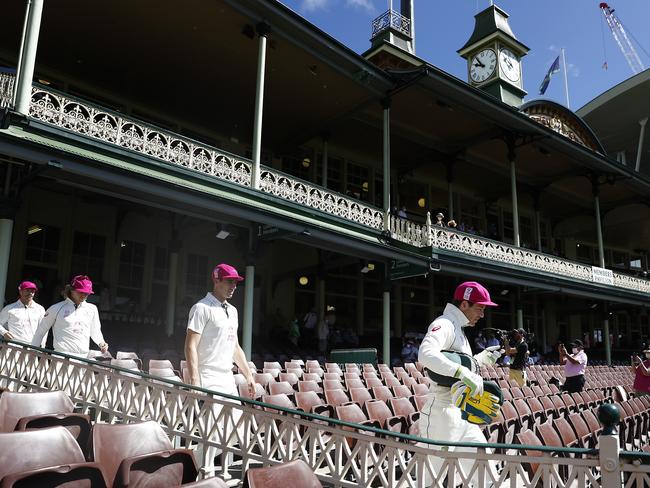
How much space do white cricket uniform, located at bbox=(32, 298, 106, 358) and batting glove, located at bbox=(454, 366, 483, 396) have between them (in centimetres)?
463

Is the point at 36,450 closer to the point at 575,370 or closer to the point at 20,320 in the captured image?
the point at 20,320

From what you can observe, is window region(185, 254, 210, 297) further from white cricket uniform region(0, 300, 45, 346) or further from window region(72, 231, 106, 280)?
white cricket uniform region(0, 300, 45, 346)

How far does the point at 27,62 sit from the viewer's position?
9344 mm

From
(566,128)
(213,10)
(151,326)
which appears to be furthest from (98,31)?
(566,128)

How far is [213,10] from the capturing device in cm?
1229

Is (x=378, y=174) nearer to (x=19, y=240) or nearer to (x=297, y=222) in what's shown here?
(x=297, y=222)

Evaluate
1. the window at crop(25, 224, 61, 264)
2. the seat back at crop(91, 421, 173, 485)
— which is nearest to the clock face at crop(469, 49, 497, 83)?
the window at crop(25, 224, 61, 264)

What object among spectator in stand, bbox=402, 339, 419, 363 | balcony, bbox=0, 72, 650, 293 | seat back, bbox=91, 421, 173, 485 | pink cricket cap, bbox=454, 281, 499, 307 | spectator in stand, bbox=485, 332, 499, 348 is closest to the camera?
seat back, bbox=91, 421, 173, 485

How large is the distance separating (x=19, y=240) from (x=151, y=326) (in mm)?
3806

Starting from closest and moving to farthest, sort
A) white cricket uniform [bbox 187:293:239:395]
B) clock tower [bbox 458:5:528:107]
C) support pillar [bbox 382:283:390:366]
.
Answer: white cricket uniform [bbox 187:293:239:395] → support pillar [bbox 382:283:390:366] → clock tower [bbox 458:5:528:107]

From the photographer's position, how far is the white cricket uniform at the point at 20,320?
7449 millimetres

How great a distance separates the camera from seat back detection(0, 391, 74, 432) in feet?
14.3

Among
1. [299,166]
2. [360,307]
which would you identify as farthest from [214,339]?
[360,307]

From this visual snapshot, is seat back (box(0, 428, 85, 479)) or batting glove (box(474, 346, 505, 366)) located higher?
batting glove (box(474, 346, 505, 366))
